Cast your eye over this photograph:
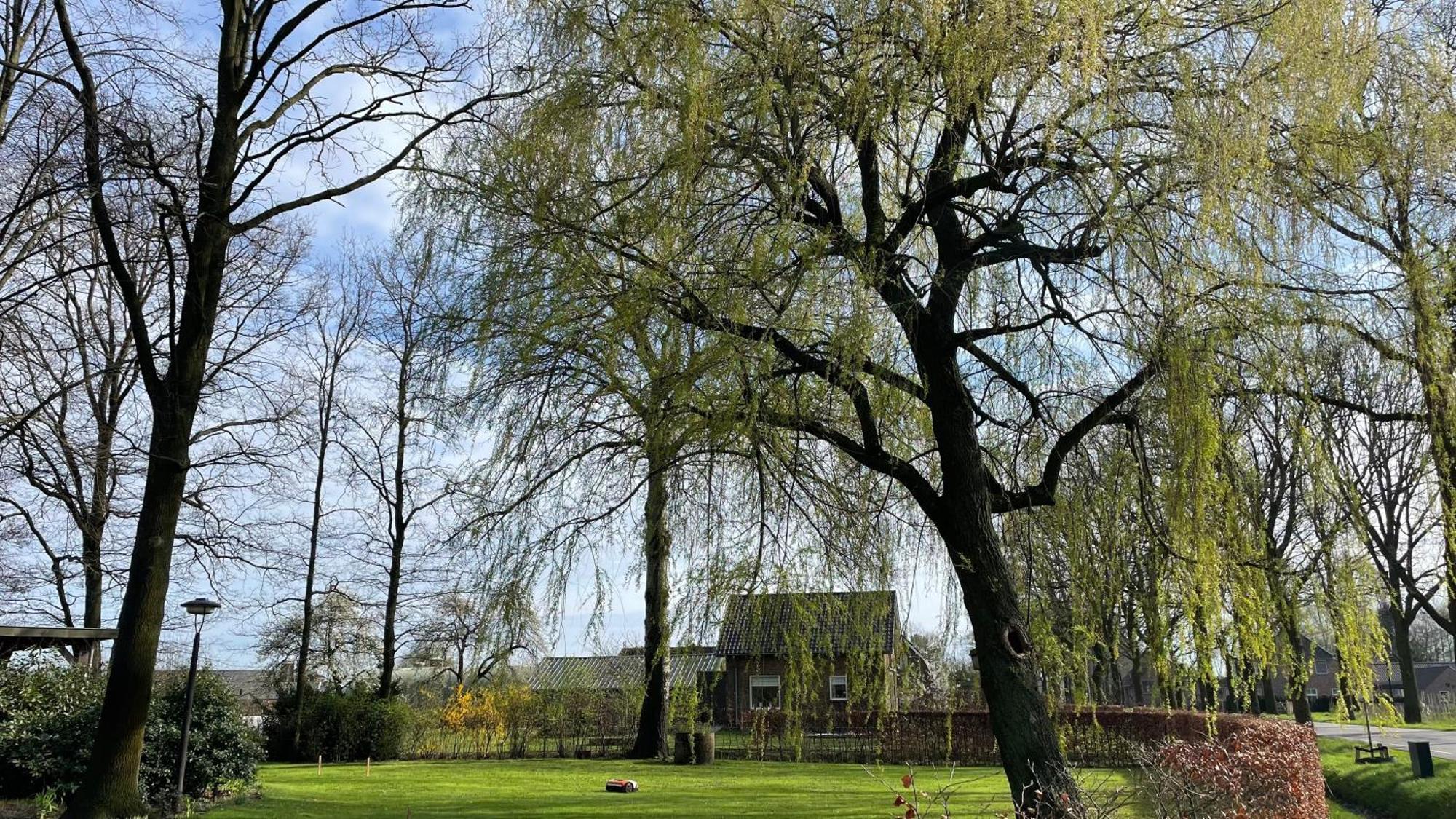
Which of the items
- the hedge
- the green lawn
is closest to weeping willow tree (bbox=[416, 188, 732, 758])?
the green lawn

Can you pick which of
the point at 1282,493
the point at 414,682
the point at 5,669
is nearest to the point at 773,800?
the point at 1282,493

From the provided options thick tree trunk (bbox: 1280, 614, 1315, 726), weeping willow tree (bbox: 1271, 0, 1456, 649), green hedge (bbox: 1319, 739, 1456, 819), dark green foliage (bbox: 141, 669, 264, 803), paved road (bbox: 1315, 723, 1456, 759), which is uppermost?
weeping willow tree (bbox: 1271, 0, 1456, 649)

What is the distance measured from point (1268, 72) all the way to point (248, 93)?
31.4ft

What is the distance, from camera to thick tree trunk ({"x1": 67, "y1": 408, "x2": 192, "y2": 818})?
8.63m

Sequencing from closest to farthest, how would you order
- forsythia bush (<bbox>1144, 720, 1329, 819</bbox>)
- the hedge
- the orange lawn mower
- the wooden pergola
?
1. forsythia bush (<bbox>1144, 720, 1329, 819</bbox>)
2. the wooden pergola
3. the orange lawn mower
4. the hedge

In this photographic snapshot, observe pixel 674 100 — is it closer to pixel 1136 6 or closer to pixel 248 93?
pixel 1136 6

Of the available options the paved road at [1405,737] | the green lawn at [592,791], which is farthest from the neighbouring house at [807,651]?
the paved road at [1405,737]

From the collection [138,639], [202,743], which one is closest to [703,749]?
[202,743]

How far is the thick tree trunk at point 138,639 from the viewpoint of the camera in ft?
28.3

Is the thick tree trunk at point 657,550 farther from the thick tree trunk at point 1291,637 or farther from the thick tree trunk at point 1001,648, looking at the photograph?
the thick tree trunk at point 1291,637

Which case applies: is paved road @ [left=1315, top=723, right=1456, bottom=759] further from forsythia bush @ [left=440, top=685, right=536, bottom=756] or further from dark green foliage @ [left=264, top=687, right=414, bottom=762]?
dark green foliage @ [left=264, top=687, right=414, bottom=762]

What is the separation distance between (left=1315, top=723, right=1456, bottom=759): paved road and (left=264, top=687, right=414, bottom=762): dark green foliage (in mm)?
18368

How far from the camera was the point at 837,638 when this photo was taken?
6219 mm

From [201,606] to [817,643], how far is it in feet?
29.3
